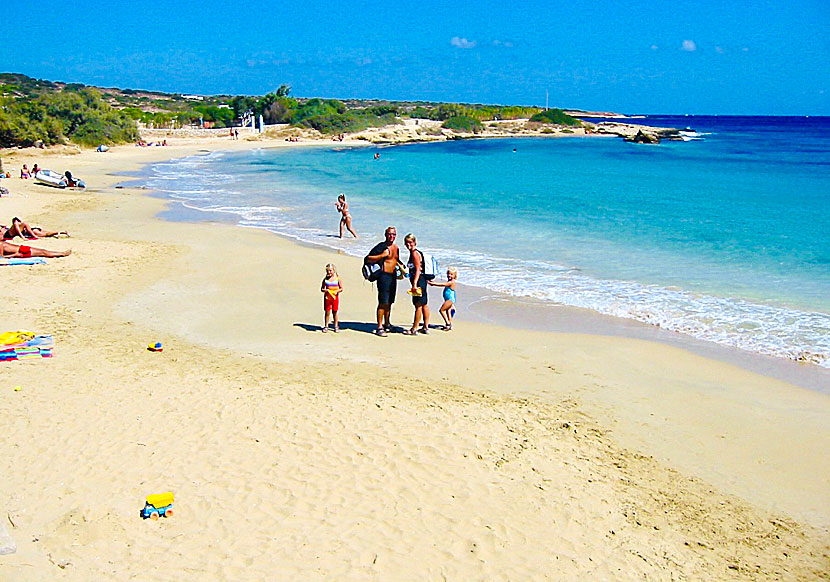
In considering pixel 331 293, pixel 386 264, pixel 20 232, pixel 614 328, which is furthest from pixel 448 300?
pixel 20 232

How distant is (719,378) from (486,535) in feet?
15.3

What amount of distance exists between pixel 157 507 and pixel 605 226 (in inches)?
679

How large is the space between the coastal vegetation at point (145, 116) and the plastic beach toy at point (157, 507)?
4313cm

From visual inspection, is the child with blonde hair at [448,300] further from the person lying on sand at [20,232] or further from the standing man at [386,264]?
the person lying on sand at [20,232]

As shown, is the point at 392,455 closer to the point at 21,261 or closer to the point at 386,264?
the point at 386,264

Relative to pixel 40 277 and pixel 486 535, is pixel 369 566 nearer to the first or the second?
pixel 486 535

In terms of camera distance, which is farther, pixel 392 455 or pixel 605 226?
pixel 605 226

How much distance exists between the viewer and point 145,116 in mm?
73188

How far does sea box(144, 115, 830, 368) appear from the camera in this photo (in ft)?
38.1

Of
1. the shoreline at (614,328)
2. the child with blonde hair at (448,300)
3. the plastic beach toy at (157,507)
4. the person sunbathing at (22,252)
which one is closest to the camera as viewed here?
the plastic beach toy at (157,507)

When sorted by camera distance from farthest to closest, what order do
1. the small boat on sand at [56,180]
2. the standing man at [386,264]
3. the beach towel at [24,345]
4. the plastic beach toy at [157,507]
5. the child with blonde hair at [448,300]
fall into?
the small boat on sand at [56,180] < the child with blonde hair at [448,300] < the standing man at [386,264] < the beach towel at [24,345] < the plastic beach toy at [157,507]

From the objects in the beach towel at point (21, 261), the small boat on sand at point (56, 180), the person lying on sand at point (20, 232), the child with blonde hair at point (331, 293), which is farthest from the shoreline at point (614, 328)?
the small boat on sand at point (56, 180)

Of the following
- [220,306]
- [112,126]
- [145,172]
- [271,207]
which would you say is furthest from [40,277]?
[112,126]

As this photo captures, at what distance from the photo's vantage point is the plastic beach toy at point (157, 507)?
5187 mm
